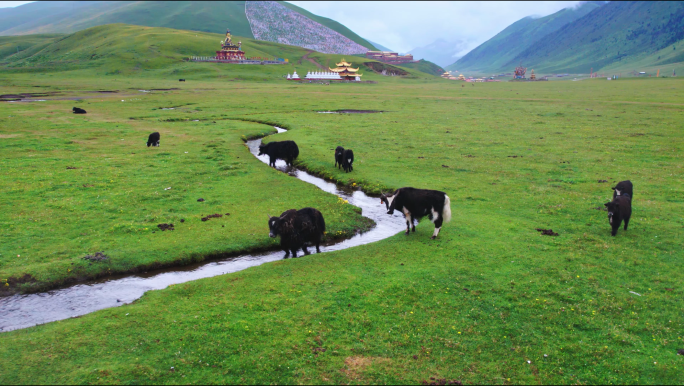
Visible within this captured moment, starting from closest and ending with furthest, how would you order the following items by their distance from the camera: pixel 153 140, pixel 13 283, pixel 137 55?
pixel 13 283 < pixel 153 140 < pixel 137 55

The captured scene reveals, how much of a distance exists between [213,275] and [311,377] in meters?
6.44

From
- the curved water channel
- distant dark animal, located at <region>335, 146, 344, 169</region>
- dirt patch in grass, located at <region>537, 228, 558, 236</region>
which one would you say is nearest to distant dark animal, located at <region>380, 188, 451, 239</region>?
the curved water channel

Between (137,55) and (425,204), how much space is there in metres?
146

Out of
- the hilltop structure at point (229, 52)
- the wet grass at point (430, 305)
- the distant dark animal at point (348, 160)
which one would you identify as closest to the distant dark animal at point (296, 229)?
the wet grass at point (430, 305)

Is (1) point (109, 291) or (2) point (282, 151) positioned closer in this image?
(1) point (109, 291)

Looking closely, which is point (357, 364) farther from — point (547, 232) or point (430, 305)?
point (547, 232)

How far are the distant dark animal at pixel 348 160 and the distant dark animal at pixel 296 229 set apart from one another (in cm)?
992

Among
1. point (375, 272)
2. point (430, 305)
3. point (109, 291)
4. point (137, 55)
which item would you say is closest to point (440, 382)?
point (430, 305)

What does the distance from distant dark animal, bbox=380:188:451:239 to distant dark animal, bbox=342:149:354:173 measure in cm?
878

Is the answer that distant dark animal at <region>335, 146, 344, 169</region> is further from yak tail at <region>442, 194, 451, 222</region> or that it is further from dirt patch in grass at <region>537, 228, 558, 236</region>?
dirt patch in grass at <region>537, 228, 558, 236</region>

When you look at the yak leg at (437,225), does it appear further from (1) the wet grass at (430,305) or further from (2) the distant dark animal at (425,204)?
(1) the wet grass at (430,305)

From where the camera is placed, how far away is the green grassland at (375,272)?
8.69 metres

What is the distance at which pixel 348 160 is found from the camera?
973 inches

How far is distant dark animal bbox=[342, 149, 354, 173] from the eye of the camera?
2434cm
